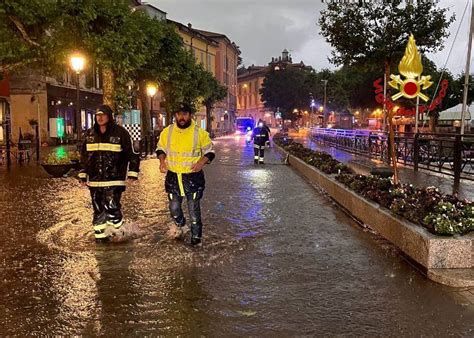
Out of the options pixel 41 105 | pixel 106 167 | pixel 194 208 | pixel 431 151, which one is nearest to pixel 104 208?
pixel 106 167

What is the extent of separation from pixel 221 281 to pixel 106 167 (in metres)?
2.35

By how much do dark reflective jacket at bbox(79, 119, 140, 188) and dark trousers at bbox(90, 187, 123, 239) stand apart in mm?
93

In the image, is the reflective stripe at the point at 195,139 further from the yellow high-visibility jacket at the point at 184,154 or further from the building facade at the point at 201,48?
the building facade at the point at 201,48

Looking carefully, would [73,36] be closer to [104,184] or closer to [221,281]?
[104,184]

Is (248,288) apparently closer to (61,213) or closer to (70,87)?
(61,213)

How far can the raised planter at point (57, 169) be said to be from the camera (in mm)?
14468

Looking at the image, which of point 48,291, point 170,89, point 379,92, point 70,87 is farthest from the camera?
point 70,87

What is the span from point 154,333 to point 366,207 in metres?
4.62

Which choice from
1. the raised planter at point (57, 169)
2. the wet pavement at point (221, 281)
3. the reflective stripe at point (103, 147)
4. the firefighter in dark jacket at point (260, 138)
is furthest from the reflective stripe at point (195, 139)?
the firefighter in dark jacket at point (260, 138)

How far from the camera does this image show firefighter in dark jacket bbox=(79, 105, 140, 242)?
6617 millimetres

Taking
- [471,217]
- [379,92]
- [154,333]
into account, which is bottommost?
[154,333]

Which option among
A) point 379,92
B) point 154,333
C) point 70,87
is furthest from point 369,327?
point 70,87

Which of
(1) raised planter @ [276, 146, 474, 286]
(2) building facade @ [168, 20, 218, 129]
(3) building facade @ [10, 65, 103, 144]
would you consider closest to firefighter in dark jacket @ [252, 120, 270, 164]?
(1) raised planter @ [276, 146, 474, 286]

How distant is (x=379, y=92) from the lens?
33.0 feet
